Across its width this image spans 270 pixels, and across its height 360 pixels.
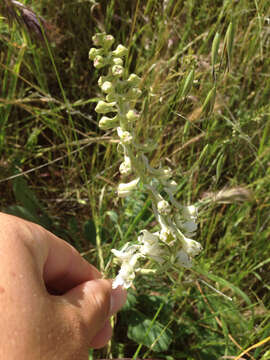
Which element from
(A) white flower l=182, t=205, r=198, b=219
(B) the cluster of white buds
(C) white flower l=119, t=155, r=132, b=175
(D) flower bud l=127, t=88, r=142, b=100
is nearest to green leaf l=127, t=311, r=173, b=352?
(B) the cluster of white buds

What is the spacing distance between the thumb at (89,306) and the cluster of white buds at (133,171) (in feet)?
0.47

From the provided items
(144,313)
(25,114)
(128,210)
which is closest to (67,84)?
(25,114)

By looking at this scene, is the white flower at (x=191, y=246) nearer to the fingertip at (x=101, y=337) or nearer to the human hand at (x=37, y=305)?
the human hand at (x=37, y=305)

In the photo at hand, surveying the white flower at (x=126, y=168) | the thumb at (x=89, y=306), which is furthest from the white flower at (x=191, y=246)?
the thumb at (x=89, y=306)

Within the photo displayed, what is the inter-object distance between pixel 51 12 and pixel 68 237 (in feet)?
5.07

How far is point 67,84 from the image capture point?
8.86ft

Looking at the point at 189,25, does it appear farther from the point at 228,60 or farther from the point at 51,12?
the point at 228,60

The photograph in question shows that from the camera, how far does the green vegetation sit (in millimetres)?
1801

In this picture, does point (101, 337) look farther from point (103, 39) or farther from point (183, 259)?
point (103, 39)

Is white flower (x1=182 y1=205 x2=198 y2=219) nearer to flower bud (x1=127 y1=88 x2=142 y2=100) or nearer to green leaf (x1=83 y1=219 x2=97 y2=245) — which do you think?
flower bud (x1=127 y1=88 x2=142 y2=100)

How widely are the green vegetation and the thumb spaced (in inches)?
15.6

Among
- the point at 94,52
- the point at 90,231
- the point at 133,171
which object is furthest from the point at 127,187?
the point at 90,231

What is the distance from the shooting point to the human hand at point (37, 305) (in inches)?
38.1

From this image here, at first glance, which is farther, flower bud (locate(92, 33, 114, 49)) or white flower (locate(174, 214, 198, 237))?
white flower (locate(174, 214, 198, 237))
